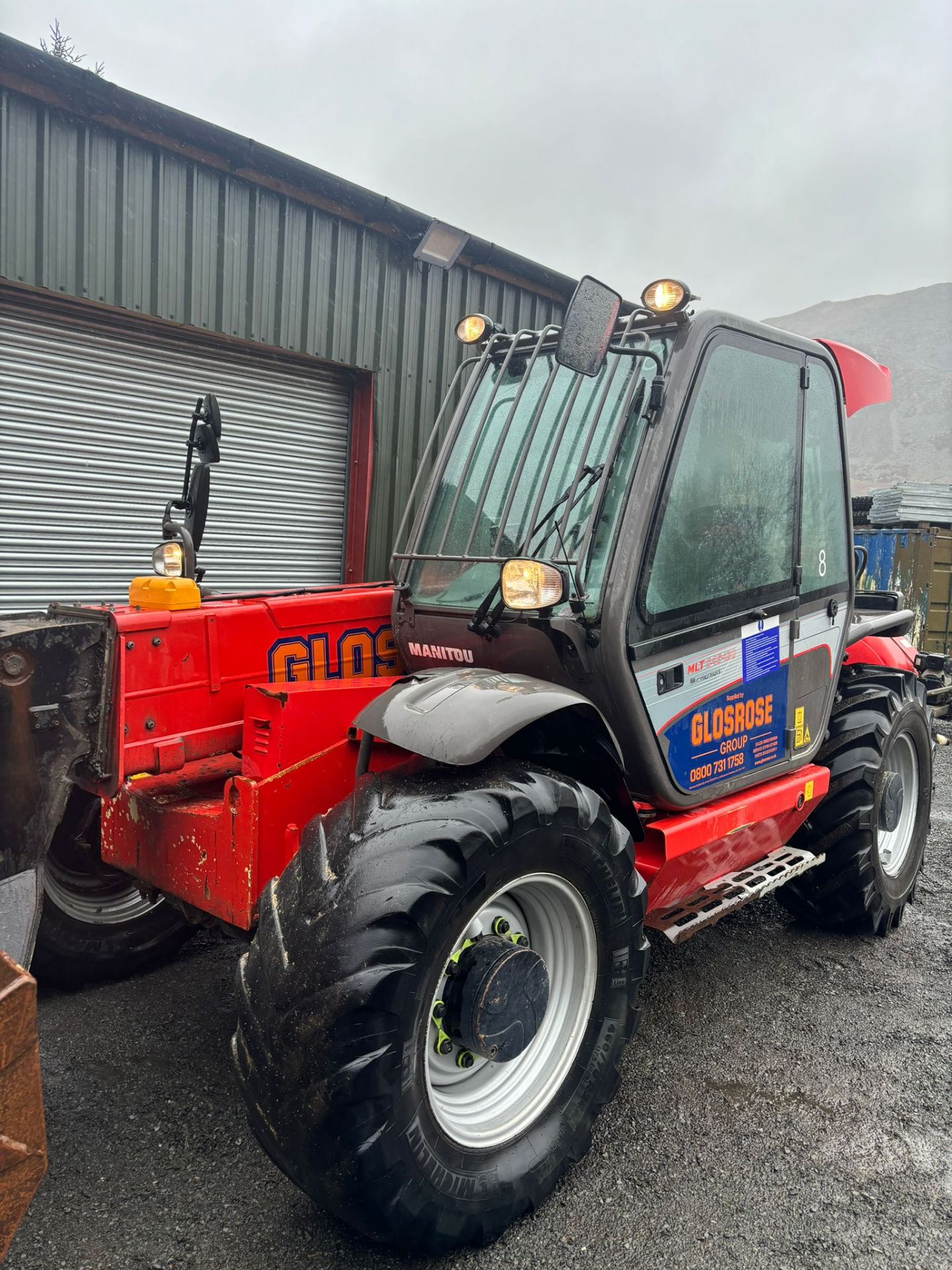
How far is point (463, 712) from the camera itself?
2.44 meters

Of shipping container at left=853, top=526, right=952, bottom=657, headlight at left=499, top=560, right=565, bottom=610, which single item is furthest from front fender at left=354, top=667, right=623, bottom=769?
shipping container at left=853, top=526, right=952, bottom=657

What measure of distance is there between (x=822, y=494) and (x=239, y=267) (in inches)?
201

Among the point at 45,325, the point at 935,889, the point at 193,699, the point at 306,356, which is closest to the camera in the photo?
the point at 193,699

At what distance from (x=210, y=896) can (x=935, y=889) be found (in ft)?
13.4

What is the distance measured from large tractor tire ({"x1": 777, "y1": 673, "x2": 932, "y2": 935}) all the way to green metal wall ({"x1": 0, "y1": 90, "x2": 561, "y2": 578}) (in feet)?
16.6

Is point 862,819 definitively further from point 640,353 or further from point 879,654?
point 640,353

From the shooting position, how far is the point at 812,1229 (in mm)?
2416

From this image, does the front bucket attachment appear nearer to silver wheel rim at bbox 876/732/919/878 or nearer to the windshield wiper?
the windshield wiper

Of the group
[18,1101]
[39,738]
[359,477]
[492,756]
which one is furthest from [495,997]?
[359,477]

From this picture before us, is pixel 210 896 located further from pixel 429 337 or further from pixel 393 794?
pixel 429 337

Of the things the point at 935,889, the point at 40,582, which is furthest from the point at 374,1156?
the point at 40,582

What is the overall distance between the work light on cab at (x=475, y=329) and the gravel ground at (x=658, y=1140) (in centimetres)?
271

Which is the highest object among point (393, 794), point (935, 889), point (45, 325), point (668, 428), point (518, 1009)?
point (45, 325)

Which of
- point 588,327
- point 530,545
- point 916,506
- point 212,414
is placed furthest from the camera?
point 916,506
